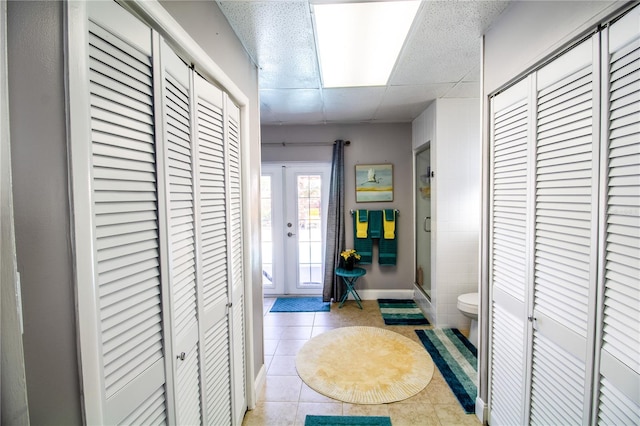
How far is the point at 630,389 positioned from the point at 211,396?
1.59 m

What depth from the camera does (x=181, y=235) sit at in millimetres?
1063

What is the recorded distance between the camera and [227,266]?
1505 millimetres

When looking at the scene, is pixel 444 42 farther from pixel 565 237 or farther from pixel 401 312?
pixel 401 312

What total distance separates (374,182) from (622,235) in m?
2.94

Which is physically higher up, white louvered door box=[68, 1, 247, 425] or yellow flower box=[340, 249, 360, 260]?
white louvered door box=[68, 1, 247, 425]

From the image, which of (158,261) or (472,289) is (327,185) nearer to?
(472,289)

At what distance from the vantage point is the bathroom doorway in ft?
10.8

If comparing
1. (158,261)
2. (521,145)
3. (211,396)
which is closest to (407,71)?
(521,145)

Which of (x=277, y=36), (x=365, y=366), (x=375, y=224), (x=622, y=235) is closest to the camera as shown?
(x=622, y=235)

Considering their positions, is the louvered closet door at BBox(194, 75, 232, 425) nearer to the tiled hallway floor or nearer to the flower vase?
the tiled hallway floor

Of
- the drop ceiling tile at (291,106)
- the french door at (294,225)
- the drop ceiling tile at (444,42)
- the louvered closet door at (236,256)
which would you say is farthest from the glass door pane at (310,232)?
the louvered closet door at (236,256)

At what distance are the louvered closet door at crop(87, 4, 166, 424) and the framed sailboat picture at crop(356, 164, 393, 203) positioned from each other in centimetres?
311

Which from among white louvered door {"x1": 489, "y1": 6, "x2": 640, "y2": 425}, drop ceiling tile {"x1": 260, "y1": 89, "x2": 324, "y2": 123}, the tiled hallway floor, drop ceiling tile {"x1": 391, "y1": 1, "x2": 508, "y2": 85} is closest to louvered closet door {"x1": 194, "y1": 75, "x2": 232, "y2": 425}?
the tiled hallway floor

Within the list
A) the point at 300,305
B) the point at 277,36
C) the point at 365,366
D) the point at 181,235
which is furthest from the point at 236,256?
the point at 300,305
